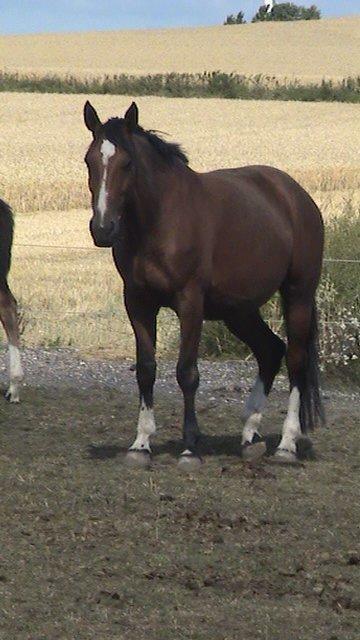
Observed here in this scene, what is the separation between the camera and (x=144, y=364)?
834cm

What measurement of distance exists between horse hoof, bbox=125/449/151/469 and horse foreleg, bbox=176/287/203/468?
20cm

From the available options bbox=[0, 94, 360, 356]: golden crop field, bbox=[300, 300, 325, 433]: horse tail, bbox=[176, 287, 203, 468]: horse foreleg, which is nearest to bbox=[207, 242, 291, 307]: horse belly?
bbox=[176, 287, 203, 468]: horse foreleg

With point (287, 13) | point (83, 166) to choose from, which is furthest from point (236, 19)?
point (83, 166)

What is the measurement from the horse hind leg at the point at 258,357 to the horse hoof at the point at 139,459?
0.79 metres

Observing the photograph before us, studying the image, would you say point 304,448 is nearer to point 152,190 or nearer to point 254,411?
point 254,411

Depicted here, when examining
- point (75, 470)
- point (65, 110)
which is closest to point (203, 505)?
point (75, 470)

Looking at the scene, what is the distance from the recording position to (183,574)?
614 cm

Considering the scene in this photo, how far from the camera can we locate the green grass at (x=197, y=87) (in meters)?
57.8

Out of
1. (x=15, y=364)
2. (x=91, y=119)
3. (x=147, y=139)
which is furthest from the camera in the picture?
(x=15, y=364)

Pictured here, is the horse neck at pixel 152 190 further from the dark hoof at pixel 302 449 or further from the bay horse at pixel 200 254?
the dark hoof at pixel 302 449

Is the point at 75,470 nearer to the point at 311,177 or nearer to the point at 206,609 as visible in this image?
the point at 206,609

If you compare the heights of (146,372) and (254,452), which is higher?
(146,372)

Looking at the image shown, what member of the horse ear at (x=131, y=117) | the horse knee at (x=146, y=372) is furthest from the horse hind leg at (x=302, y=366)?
the horse ear at (x=131, y=117)

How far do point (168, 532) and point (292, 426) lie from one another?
7.26 feet
